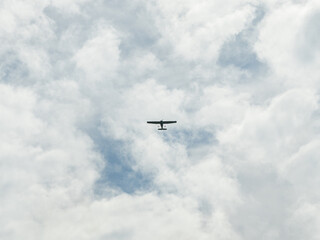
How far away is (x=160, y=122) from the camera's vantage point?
63062 millimetres
